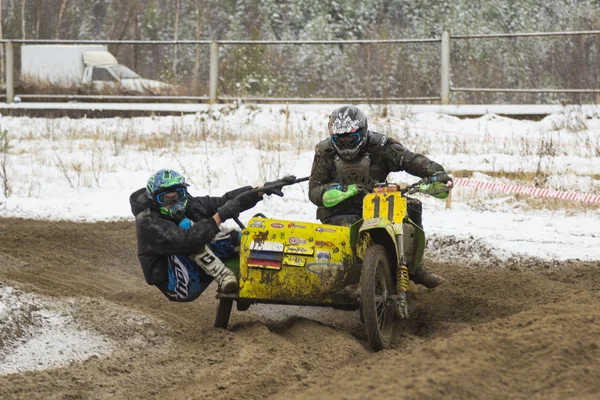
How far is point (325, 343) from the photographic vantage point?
6.61 meters

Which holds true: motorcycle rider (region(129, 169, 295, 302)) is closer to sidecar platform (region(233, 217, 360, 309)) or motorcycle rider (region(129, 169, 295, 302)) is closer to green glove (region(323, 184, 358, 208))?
sidecar platform (region(233, 217, 360, 309))

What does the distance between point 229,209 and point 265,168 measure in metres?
9.10

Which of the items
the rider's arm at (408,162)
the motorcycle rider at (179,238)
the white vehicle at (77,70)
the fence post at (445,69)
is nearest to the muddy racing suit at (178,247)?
the motorcycle rider at (179,238)

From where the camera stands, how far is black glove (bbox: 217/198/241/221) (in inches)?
285

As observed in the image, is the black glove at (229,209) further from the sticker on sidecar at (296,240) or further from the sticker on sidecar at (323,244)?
the sticker on sidecar at (323,244)

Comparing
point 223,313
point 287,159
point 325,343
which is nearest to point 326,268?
point 325,343

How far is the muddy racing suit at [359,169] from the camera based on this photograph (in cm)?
782

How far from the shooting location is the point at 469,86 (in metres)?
24.8

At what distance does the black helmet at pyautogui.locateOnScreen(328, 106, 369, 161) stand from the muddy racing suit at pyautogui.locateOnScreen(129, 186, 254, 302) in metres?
0.86

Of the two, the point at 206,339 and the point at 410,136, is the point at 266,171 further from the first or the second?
the point at 206,339

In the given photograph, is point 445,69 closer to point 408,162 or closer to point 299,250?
point 408,162

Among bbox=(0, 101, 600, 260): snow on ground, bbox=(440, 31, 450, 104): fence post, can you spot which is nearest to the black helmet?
bbox=(0, 101, 600, 260): snow on ground

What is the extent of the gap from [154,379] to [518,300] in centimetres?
357

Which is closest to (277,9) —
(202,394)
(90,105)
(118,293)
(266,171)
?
(90,105)
